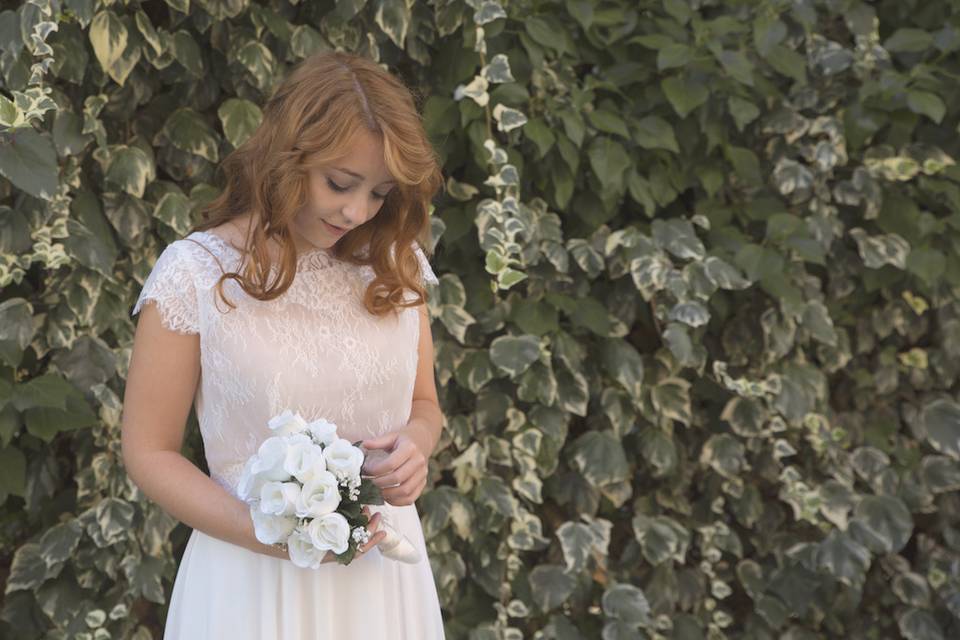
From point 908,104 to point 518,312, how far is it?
102cm

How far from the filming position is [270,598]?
1.40 m

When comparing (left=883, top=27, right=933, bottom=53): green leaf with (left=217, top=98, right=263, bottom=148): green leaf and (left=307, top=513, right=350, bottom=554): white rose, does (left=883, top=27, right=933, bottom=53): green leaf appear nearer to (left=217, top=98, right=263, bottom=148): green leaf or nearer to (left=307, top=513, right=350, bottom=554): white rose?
(left=217, top=98, right=263, bottom=148): green leaf

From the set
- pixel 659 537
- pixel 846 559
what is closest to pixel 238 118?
pixel 659 537

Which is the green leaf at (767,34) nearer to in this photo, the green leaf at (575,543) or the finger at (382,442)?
the green leaf at (575,543)

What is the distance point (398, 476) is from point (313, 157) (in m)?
0.39

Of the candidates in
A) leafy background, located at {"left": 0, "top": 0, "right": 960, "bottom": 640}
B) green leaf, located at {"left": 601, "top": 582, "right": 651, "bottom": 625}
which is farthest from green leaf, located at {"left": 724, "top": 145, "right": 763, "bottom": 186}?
green leaf, located at {"left": 601, "top": 582, "right": 651, "bottom": 625}

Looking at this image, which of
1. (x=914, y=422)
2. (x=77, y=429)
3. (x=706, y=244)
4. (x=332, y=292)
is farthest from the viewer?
(x=914, y=422)

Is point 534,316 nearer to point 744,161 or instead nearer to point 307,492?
point 744,161

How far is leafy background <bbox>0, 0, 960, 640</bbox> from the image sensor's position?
2.09m

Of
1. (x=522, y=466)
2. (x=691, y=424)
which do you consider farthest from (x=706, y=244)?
(x=522, y=466)

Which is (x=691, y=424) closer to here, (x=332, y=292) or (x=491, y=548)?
(x=491, y=548)

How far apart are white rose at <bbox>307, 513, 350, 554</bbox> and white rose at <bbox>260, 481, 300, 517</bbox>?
3 centimetres

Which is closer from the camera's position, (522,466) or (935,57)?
(522,466)

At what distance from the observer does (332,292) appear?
1.44 m
